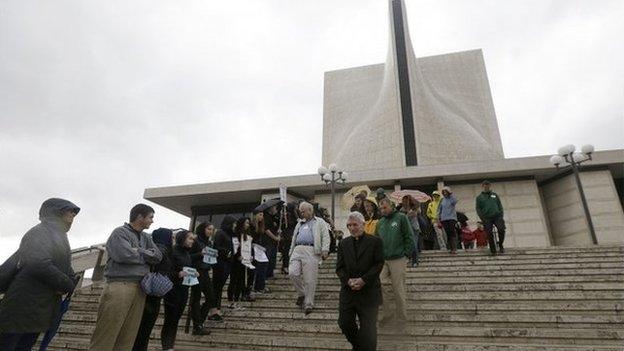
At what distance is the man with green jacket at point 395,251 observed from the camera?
4.11m

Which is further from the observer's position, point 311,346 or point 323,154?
point 323,154

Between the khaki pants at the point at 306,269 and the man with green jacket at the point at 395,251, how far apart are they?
935 mm

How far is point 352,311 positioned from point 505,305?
7.53ft

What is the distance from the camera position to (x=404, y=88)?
24172 mm

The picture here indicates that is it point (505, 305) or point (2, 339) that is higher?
point (505, 305)

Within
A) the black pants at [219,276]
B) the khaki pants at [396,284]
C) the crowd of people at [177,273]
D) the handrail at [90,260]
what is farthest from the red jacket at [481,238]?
the handrail at [90,260]

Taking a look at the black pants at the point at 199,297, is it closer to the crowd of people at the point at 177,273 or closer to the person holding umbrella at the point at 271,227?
the crowd of people at the point at 177,273

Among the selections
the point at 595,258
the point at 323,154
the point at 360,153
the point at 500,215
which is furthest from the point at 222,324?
the point at 323,154

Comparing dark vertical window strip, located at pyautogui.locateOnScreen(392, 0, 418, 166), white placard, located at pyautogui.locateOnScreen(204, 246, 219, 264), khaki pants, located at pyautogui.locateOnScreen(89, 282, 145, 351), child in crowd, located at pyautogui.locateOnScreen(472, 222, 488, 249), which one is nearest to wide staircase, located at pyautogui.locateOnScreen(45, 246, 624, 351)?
white placard, located at pyautogui.locateOnScreen(204, 246, 219, 264)

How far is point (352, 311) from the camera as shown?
3223 mm

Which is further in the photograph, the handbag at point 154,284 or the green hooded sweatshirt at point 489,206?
the green hooded sweatshirt at point 489,206

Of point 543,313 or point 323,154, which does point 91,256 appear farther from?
point 323,154

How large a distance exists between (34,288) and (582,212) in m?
15.9

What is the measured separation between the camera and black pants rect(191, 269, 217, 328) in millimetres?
4336
